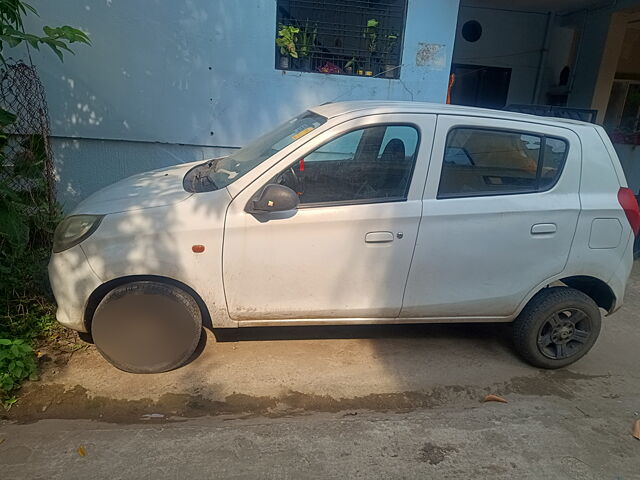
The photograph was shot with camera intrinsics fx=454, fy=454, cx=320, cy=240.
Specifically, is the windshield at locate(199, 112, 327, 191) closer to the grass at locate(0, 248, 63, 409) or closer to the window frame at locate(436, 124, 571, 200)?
the window frame at locate(436, 124, 571, 200)

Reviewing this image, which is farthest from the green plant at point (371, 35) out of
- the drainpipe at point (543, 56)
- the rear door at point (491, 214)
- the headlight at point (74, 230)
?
the drainpipe at point (543, 56)

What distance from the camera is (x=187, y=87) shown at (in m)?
5.73

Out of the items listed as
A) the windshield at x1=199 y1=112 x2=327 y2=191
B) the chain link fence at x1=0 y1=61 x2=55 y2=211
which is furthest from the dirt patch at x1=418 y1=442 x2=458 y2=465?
the chain link fence at x1=0 y1=61 x2=55 y2=211

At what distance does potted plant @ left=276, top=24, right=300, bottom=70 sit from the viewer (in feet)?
18.8

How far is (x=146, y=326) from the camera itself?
2.89 meters

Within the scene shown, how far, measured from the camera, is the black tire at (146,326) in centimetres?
284

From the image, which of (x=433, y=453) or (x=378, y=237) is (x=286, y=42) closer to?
(x=378, y=237)

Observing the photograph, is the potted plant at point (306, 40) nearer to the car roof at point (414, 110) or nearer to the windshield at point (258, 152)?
the windshield at point (258, 152)

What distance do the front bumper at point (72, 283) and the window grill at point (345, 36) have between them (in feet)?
13.1

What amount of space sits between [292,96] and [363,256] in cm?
A: 365

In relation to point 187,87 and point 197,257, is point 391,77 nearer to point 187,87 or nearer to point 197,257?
point 187,87

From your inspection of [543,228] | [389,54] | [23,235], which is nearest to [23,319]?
[23,235]

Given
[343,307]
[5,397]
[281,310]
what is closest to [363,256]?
[343,307]

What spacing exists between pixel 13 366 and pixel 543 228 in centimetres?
353
